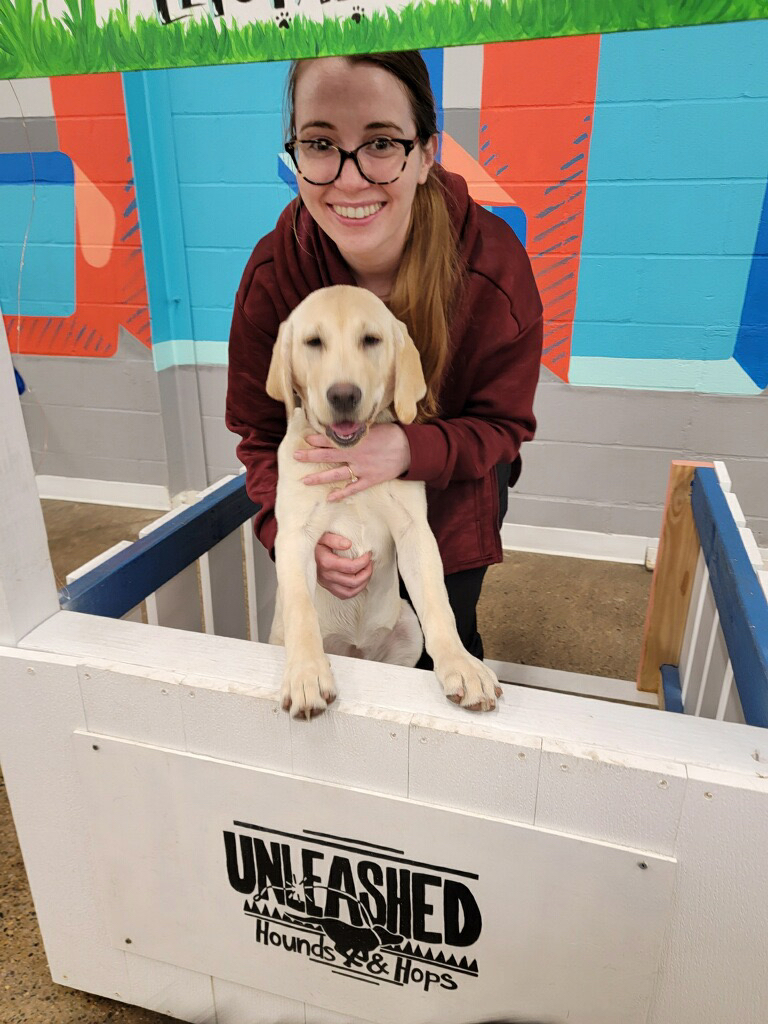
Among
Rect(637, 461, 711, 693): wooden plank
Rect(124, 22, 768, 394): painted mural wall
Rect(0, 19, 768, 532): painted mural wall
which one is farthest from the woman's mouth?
Rect(124, 22, 768, 394): painted mural wall

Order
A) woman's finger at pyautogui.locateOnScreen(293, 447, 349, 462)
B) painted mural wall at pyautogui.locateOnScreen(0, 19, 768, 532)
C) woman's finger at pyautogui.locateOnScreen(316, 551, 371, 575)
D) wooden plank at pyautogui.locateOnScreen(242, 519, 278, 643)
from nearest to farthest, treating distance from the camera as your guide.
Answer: woman's finger at pyautogui.locateOnScreen(293, 447, 349, 462)
woman's finger at pyautogui.locateOnScreen(316, 551, 371, 575)
wooden plank at pyautogui.locateOnScreen(242, 519, 278, 643)
painted mural wall at pyautogui.locateOnScreen(0, 19, 768, 532)

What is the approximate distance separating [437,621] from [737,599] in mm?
440

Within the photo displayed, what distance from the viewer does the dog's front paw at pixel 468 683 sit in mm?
777

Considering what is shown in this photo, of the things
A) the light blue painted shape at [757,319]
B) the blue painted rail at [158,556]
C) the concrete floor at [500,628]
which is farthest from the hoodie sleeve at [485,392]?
the light blue painted shape at [757,319]

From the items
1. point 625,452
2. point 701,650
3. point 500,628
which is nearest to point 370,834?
point 701,650

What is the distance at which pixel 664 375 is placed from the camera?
2.41 metres

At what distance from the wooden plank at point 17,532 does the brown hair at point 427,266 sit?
47cm

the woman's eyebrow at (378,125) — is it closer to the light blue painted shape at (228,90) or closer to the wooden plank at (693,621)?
the wooden plank at (693,621)

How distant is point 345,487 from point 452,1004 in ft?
2.20

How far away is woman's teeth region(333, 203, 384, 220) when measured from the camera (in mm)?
721

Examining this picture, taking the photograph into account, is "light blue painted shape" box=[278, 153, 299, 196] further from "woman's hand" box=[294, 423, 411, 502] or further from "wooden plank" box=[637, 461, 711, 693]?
"woman's hand" box=[294, 423, 411, 502]

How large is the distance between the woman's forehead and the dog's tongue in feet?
0.96

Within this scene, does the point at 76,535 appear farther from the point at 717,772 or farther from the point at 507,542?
the point at 717,772

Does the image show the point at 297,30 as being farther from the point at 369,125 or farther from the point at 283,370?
the point at 283,370
